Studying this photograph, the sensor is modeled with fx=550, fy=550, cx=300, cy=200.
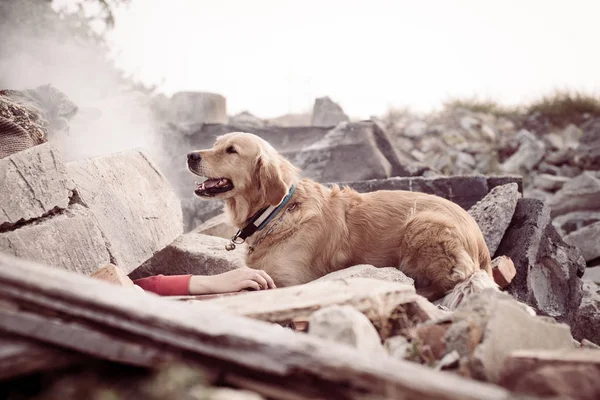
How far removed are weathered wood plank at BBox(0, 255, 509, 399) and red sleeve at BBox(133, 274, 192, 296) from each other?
5.85ft

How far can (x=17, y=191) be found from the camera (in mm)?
3199

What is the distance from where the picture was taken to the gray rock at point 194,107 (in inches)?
459

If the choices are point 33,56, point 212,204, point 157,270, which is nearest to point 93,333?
point 157,270

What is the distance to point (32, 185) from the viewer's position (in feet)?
10.9

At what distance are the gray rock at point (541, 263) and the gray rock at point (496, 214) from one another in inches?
5.0

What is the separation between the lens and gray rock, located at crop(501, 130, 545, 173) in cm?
1262

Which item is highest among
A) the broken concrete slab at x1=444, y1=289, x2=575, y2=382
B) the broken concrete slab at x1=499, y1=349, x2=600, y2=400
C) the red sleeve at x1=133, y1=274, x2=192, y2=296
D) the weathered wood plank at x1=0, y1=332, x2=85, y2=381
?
the weathered wood plank at x1=0, y1=332, x2=85, y2=381

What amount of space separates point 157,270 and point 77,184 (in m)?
1.51

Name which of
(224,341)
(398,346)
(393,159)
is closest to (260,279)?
(398,346)

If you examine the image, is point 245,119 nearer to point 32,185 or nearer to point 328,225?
point 328,225

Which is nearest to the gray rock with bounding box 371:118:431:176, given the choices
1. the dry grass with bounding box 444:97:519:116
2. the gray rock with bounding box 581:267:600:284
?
the gray rock with bounding box 581:267:600:284

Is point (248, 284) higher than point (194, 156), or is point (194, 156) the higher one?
point (194, 156)

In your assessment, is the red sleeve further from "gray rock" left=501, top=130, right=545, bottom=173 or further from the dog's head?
"gray rock" left=501, top=130, right=545, bottom=173

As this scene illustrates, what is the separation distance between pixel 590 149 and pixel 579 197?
397 cm
